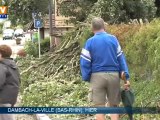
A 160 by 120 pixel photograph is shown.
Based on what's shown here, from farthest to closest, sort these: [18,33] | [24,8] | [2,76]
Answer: [18,33] → [24,8] → [2,76]

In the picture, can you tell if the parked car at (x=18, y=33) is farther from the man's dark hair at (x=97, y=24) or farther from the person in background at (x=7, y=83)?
the man's dark hair at (x=97, y=24)

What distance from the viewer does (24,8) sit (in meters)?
28.2

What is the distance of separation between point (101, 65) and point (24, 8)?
21.5 meters

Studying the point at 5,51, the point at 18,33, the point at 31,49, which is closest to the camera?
the point at 5,51

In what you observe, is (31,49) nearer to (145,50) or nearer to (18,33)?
(145,50)

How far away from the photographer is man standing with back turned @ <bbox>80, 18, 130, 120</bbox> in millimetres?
7184

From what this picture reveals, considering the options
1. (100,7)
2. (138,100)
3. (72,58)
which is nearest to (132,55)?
(138,100)

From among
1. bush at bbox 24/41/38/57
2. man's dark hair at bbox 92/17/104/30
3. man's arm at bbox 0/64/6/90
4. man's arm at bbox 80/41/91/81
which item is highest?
man's dark hair at bbox 92/17/104/30

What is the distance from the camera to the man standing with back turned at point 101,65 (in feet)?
23.6

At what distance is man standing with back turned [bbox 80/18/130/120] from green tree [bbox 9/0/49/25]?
20999mm
